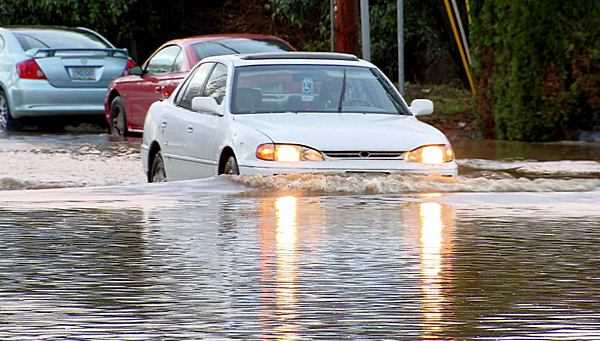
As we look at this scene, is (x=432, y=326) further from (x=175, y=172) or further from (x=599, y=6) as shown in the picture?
(x=599, y=6)

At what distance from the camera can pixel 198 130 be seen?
542 inches

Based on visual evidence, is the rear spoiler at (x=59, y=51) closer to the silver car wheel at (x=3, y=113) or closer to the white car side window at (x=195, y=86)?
the silver car wheel at (x=3, y=113)

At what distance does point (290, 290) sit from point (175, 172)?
257 inches

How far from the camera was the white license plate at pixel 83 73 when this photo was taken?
2341cm

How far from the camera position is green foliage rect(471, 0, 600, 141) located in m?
20.4

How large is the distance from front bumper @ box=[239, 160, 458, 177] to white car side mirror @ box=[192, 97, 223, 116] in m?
0.98

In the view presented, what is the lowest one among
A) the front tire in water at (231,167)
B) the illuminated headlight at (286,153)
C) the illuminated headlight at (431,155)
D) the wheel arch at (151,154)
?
the wheel arch at (151,154)

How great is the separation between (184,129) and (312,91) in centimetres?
114

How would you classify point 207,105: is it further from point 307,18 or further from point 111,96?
point 307,18

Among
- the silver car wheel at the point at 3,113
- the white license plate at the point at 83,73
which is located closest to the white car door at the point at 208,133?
the white license plate at the point at 83,73

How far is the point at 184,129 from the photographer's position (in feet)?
46.4

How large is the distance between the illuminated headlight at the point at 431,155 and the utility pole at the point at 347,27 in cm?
1084

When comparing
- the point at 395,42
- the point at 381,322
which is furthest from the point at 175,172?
the point at 395,42

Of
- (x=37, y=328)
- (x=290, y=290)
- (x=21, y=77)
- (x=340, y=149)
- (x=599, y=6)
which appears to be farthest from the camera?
(x=21, y=77)
